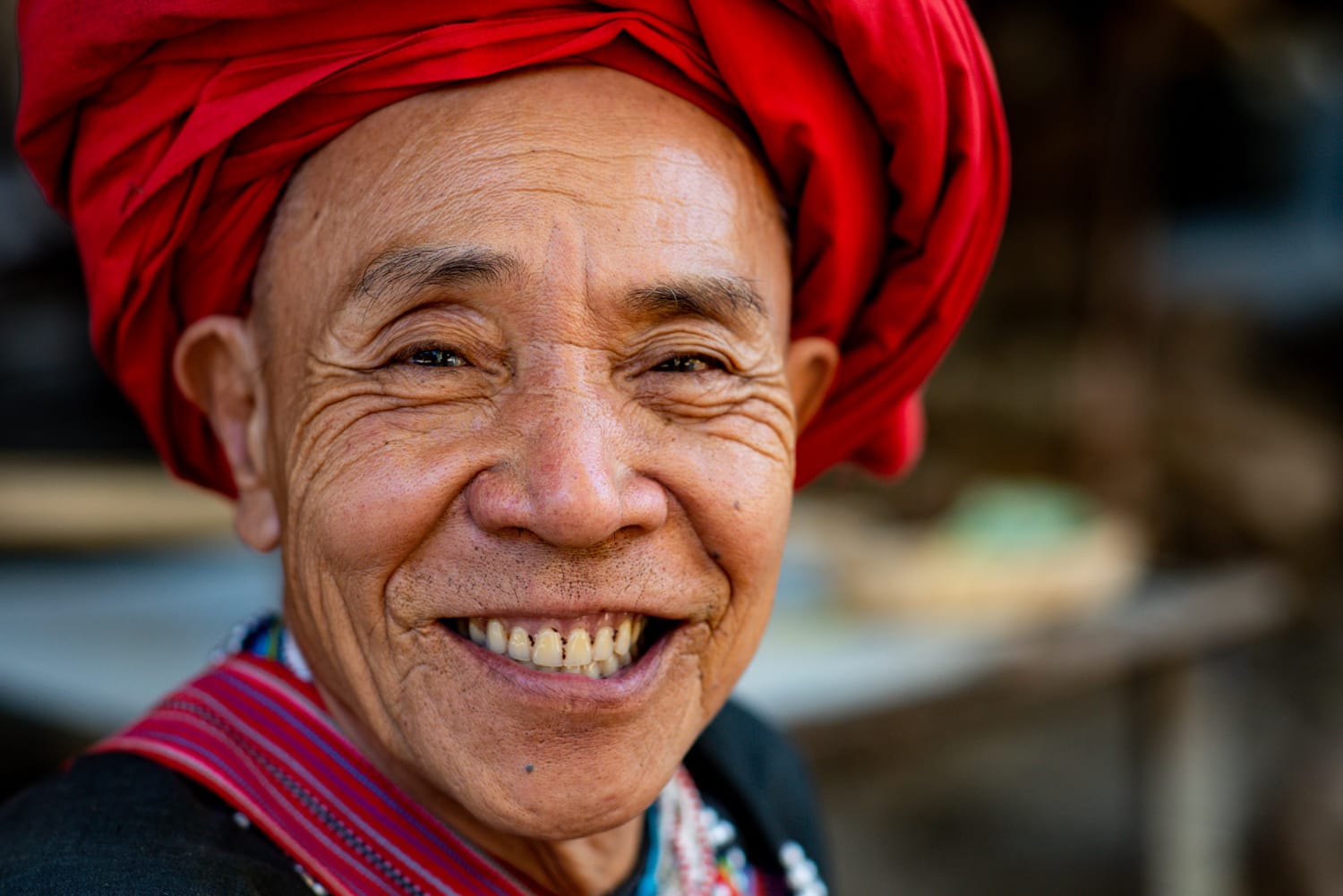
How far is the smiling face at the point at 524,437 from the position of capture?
130 cm

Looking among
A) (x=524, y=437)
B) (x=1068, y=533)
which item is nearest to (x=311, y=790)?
(x=524, y=437)

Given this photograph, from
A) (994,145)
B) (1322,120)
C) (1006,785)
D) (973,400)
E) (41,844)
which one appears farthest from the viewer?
(1322,120)

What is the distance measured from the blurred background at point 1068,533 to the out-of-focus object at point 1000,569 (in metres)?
0.01

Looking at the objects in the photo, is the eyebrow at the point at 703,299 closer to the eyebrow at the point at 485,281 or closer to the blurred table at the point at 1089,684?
the eyebrow at the point at 485,281

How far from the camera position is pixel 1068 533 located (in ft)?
14.3

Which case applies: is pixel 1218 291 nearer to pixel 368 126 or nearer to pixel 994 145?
pixel 994 145

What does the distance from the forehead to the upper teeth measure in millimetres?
371

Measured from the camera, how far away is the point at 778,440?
59.1 inches

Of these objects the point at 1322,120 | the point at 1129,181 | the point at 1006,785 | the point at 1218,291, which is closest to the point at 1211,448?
the point at 1218,291

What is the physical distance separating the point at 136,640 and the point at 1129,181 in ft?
19.0

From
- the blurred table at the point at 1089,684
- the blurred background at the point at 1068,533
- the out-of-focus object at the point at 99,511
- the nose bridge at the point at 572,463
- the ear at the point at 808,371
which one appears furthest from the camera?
the out-of-focus object at the point at 99,511

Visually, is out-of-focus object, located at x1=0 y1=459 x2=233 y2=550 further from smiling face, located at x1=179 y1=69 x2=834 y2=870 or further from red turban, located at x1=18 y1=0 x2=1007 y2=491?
smiling face, located at x1=179 y1=69 x2=834 y2=870

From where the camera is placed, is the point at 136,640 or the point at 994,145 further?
the point at 136,640

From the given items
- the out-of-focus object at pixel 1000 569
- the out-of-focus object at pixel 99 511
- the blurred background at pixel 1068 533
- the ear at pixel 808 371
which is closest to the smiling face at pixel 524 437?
the ear at pixel 808 371
